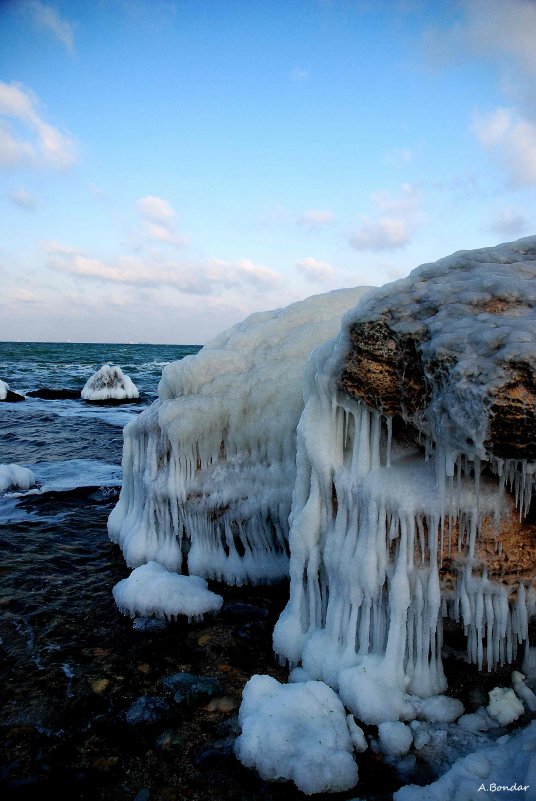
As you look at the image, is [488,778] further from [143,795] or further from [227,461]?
[227,461]

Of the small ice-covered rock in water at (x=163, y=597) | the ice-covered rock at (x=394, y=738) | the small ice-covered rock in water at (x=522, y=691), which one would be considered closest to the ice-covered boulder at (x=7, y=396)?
the small ice-covered rock in water at (x=163, y=597)

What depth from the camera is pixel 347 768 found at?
113 inches

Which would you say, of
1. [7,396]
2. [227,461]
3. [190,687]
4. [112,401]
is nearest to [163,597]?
[190,687]

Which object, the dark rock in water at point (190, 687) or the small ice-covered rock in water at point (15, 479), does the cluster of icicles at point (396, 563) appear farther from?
the small ice-covered rock in water at point (15, 479)

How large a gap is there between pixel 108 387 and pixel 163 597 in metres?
20.2

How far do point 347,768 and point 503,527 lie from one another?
6.12ft

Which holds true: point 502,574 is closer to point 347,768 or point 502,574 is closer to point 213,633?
point 347,768

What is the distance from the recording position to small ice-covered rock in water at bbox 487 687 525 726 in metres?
3.24

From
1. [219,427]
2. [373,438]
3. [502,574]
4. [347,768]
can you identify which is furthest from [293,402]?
[347,768]

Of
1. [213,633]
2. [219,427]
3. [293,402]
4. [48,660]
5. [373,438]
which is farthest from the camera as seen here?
[219,427]

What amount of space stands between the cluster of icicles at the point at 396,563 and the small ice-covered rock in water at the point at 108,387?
21.1 meters

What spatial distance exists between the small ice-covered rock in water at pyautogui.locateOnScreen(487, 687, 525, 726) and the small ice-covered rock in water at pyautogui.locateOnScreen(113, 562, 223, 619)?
2523 millimetres

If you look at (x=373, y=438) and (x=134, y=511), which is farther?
(x=134, y=511)

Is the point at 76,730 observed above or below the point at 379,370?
below
